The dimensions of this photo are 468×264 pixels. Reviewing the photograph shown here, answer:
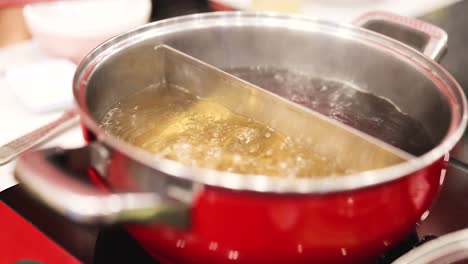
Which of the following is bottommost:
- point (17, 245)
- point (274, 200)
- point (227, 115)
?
point (17, 245)

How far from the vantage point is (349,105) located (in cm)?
104

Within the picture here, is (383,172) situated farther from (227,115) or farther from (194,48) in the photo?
(194,48)

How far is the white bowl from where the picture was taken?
1319 mm

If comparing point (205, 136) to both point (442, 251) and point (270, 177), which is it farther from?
point (442, 251)

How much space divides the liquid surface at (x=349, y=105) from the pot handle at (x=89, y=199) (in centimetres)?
50

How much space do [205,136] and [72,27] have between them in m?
0.64

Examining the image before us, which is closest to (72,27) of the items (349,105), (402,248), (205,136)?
(205,136)

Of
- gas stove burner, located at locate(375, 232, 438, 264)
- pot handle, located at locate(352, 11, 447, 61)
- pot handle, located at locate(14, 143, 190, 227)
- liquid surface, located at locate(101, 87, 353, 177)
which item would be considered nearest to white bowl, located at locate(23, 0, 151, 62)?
liquid surface, located at locate(101, 87, 353, 177)

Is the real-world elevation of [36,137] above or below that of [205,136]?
below

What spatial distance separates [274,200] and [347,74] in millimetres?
575

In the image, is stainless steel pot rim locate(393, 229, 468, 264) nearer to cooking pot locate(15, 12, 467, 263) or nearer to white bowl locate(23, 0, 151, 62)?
cooking pot locate(15, 12, 467, 263)

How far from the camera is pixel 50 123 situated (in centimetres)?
112

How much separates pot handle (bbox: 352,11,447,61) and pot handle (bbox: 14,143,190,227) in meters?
0.71

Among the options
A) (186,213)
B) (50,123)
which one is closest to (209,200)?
(186,213)
